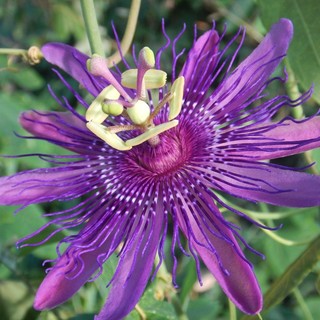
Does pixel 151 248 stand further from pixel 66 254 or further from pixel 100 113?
pixel 100 113

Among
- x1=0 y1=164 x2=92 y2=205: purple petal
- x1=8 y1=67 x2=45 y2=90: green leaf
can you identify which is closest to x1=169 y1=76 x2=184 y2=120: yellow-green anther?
x1=0 y1=164 x2=92 y2=205: purple petal

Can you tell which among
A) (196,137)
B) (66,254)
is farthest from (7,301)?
(196,137)

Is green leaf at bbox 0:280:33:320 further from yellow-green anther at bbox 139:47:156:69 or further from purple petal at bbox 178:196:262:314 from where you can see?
yellow-green anther at bbox 139:47:156:69

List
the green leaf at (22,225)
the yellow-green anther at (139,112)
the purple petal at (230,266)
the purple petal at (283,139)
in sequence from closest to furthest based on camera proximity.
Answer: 1. the purple petal at (230,266)
2. the purple petal at (283,139)
3. the yellow-green anther at (139,112)
4. the green leaf at (22,225)

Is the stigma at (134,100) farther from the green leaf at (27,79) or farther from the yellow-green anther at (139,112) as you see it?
the green leaf at (27,79)

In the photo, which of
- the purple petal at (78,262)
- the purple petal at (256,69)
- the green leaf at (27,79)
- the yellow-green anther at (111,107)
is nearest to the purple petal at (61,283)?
the purple petal at (78,262)

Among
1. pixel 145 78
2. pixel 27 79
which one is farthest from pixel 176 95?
pixel 27 79

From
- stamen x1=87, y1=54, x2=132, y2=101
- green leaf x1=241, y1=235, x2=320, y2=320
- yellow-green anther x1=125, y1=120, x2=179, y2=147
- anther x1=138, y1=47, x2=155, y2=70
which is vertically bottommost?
green leaf x1=241, y1=235, x2=320, y2=320
